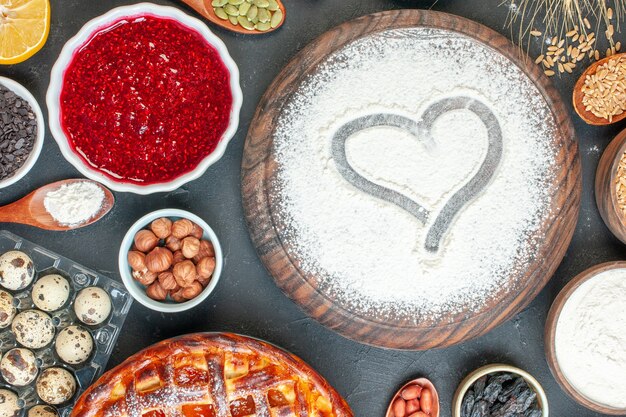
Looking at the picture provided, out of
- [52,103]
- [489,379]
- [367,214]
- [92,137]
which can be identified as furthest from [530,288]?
[52,103]

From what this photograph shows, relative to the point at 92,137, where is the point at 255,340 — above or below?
below

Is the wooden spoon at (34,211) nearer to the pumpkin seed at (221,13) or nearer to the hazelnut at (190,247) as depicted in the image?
the hazelnut at (190,247)

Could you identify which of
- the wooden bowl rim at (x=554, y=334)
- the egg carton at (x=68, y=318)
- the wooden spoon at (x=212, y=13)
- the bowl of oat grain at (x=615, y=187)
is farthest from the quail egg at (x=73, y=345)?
the bowl of oat grain at (x=615, y=187)

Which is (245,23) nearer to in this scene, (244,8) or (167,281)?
(244,8)

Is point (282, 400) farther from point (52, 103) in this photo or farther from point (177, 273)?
point (52, 103)

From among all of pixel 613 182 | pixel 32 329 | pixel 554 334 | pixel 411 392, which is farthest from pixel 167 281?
pixel 613 182

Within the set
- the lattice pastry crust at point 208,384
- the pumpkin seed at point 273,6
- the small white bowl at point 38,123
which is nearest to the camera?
the lattice pastry crust at point 208,384
